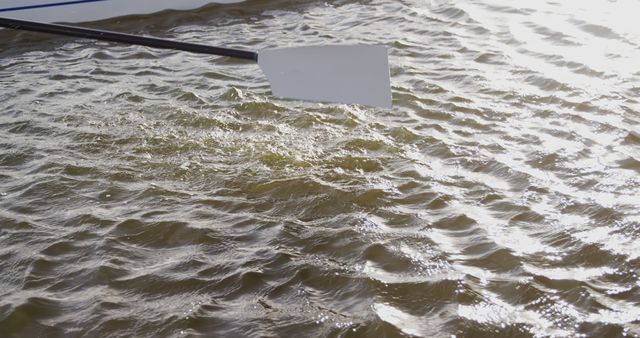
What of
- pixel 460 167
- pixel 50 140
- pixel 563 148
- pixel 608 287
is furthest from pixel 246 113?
pixel 608 287

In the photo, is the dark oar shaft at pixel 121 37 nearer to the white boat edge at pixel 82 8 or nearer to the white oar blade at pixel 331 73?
the white oar blade at pixel 331 73

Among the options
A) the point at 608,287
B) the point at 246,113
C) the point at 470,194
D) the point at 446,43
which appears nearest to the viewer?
the point at 608,287

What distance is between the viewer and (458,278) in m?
3.10

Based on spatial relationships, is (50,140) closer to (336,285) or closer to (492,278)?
(336,285)

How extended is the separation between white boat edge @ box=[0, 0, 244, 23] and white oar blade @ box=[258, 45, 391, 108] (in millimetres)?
3115

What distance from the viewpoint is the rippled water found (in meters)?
2.98

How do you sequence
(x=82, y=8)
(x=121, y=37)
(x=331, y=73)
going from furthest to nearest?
(x=82, y=8) < (x=331, y=73) < (x=121, y=37)

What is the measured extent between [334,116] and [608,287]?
206cm

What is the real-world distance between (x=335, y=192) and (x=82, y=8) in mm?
3668

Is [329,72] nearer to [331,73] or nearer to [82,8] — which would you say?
[331,73]

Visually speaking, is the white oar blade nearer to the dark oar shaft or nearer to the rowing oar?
the rowing oar

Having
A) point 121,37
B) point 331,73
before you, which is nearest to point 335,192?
point 331,73

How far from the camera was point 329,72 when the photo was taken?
13.5 ft

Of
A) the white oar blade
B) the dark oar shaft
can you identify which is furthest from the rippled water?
the dark oar shaft
